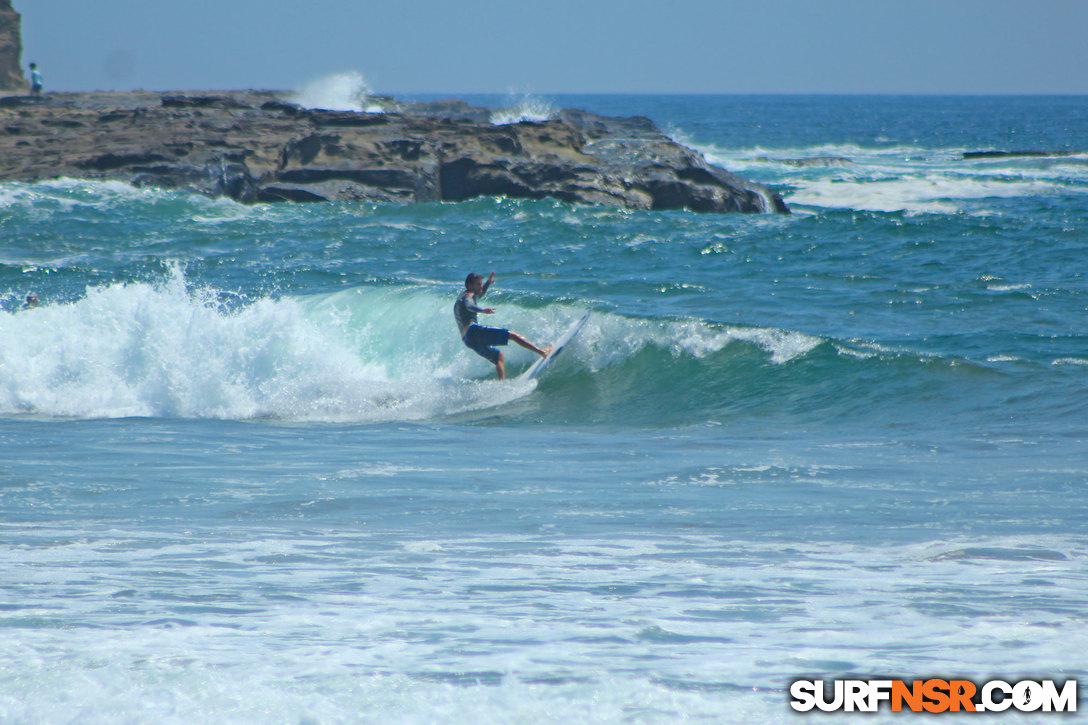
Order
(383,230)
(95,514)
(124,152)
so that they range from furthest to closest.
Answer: (124,152)
(383,230)
(95,514)

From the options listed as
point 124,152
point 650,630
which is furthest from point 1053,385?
point 124,152

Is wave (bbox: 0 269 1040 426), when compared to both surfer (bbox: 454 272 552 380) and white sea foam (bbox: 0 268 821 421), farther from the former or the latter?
surfer (bbox: 454 272 552 380)

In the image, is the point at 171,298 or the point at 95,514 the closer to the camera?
the point at 95,514

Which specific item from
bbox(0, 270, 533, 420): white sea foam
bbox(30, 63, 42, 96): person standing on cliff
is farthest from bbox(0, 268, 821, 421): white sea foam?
bbox(30, 63, 42, 96): person standing on cliff

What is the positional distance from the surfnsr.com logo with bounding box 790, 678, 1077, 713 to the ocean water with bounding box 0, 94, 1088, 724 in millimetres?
77

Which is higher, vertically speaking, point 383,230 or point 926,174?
point 926,174

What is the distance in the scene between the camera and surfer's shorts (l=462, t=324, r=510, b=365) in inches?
498

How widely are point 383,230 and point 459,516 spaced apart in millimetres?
18365

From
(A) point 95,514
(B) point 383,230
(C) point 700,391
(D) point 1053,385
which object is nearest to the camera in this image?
(A) point 95,514

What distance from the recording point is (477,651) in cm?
434

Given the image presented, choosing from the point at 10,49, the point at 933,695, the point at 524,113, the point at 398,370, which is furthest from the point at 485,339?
the point at 10,49

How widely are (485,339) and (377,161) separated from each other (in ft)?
56.2

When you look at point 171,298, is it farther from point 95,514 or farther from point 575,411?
point 95,514

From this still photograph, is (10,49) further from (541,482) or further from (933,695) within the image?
(933,695)
